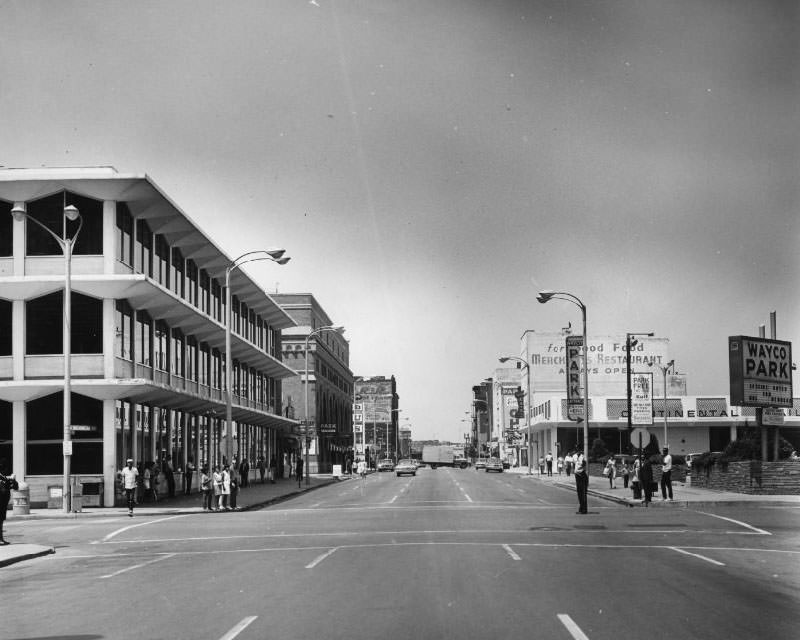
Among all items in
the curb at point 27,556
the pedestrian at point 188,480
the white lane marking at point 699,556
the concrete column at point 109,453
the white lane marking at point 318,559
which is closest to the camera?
the white lane marking at point 699,556

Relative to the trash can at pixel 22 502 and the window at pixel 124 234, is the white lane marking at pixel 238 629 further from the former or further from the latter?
the window at pixel 124 234

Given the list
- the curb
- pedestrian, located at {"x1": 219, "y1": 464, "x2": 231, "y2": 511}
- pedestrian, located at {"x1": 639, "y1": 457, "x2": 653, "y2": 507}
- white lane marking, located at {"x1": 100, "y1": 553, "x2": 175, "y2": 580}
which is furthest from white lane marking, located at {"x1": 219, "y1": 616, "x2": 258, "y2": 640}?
pedestrian, located at {"x1": 639, "y1": 457, "x2": 653, "y2": 507}

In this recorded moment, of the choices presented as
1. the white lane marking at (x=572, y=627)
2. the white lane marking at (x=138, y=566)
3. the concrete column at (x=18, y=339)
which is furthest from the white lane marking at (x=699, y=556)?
the concrete column at (x=18, y=339)

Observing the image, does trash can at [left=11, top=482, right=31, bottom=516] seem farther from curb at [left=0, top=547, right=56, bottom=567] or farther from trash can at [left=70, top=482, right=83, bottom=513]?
curb at [left=0, top=547, right=56, bottom=567]

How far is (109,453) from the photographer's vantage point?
36594 mm

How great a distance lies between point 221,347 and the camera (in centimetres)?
5559

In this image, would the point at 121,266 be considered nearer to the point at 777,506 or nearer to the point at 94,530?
the point at 94,530

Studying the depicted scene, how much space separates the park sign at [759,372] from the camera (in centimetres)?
3866

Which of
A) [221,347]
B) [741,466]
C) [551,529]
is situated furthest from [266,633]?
[221,347]

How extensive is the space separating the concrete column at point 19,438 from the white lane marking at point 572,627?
98.3ft

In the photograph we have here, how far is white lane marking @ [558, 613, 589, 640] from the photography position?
9516 mm

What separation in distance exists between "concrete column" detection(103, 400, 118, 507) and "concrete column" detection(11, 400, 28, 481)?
2904mm

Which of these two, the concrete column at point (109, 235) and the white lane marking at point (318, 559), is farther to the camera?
the concrete column at point (109, 235)

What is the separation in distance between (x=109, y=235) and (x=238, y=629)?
29.1 meters
